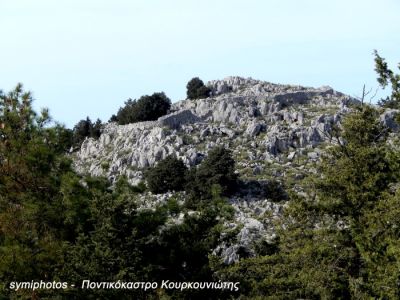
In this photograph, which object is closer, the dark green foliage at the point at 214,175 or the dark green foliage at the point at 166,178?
the dark green foliage at the point at 214,175

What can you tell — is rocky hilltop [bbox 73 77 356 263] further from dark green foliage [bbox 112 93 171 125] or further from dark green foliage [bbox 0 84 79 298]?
dark green foliage [bbox 0 84 79 298]

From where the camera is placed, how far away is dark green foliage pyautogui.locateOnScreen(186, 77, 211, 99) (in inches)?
2821

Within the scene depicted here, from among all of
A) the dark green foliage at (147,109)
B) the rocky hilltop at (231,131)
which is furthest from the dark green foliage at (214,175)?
the dark green foliage at (147,109)

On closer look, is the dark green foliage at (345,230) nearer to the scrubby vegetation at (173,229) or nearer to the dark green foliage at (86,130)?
the scrubby vegetation at (173,229)

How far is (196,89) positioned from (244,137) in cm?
1573

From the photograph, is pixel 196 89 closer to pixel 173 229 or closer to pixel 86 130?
pixel 86 130

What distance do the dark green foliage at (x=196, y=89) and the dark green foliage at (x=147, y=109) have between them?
13.0 ft

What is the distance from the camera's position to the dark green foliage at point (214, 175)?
48612mm

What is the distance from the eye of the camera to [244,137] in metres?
59.2

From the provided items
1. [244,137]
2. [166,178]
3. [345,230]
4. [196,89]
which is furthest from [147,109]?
[345,230]

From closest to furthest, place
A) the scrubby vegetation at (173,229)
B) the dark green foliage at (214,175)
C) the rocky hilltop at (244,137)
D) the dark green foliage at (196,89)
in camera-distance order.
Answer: the scrubby vegetation at (173,229)
the dark green foliage at (214,175)
the rocky hilltop at (244,137)
the dark green foliage at (196,89)

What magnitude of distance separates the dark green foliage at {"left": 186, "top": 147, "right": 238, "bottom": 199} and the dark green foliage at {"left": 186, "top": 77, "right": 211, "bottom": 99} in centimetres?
2063

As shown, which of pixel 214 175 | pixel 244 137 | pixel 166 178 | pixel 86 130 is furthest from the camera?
pixel 86 130

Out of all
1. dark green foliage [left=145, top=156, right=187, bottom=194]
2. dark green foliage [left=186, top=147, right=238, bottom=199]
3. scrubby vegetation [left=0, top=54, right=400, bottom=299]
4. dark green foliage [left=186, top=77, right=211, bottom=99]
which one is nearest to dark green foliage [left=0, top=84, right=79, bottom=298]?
scrubby vegetation [left=0, top=54, right=400, bottom=299]
